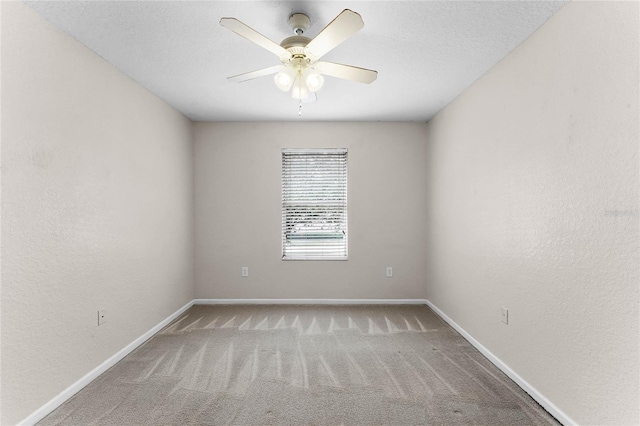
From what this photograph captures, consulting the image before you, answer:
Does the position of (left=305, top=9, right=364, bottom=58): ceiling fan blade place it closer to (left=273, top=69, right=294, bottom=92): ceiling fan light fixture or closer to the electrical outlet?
(left=273, top=69, right=294, bottom=92): ceiling fan light fixture

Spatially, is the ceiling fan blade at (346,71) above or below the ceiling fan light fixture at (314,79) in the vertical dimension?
above

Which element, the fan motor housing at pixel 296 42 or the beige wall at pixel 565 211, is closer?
the beige wall at pixel 565 211

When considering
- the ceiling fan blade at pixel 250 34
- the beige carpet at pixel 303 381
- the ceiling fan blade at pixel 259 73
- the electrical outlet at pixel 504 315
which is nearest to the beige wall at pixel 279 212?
the beige carpet at pixel 303 381

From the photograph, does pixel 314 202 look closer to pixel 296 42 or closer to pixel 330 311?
pixel 330 311

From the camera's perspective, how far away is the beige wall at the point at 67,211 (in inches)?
74.0

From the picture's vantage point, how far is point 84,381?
93.3 inches

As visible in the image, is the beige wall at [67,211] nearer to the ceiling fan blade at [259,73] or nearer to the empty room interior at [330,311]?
the empty room interior at [330,311]

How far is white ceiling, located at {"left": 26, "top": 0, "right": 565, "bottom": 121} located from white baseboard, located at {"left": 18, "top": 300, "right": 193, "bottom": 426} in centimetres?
236

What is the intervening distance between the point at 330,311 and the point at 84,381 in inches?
98.8

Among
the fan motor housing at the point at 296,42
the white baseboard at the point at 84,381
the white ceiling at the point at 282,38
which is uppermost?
the white ceiling at the point at 282,38

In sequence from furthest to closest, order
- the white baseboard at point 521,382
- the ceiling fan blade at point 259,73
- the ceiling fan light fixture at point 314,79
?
the ceiling fan blade at point 259,73 < the ceiling fan light fixture at point 314,79 < the white baseboard at point 521,382

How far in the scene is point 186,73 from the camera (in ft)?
9.51

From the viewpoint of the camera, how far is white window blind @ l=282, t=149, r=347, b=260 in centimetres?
454

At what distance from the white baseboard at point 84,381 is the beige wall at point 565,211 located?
3058 millimetres
